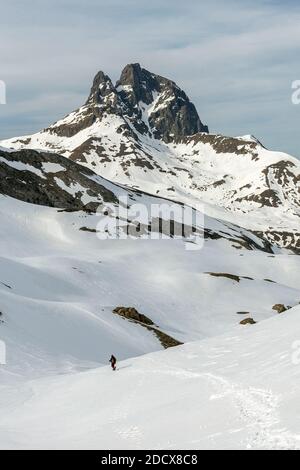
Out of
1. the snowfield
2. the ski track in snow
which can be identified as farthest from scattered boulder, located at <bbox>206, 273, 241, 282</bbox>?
the ski track in snow

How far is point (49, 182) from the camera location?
124375mm

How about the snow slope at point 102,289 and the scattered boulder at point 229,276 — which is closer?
the snow slope at point 102,289

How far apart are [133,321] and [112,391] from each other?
2602 centimetres

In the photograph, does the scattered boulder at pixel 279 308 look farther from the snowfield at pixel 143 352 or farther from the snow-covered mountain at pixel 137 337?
the snowfield at pixel 143 352

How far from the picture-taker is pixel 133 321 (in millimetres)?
50094

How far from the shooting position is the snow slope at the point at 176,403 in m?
15.8

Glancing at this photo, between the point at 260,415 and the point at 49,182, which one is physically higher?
the point at 49,182

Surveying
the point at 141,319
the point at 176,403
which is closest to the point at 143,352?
the point at 141,319

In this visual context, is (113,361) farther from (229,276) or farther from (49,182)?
(49,182)

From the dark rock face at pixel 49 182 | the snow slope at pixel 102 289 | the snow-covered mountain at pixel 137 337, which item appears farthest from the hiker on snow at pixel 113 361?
the dark rock face at pixel 49 182

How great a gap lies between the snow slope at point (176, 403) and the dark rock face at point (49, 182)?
273 feet

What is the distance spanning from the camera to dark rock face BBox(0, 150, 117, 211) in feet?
373

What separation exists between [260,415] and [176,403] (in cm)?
423
